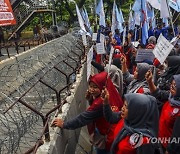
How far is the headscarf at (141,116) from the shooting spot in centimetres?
316

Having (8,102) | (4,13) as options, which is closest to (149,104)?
(8,102)

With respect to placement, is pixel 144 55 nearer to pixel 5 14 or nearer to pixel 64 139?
pixel 64 139

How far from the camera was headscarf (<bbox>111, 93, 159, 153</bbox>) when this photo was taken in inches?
124

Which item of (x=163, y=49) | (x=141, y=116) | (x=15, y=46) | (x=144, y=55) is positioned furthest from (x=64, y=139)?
(x=15, y=46)

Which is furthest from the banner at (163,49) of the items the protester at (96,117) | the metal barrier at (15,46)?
the metal barrier at (15,46)

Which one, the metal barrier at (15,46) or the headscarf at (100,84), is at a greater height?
the headscarf at (100,84)

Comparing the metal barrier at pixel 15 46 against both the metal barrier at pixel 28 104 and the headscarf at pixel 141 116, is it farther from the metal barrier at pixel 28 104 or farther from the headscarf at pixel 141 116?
the headscarf at pixel 141 116

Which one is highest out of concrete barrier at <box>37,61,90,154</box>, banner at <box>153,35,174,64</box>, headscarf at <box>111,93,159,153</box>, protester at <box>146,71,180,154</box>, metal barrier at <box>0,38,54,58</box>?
banner at <box>153,35,174,64</box>

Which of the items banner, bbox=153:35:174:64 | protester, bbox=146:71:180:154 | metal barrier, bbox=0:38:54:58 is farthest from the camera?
metal barrier, bbox=0:38:54:58

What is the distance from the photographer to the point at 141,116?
317 centimetres

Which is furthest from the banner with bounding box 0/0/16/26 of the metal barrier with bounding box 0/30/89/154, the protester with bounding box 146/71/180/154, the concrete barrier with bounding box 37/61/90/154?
the protester with bounding box 146/71/180/154

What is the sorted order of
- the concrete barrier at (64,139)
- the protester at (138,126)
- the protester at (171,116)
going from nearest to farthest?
the protester at (138,126), the concrete barrier at (64,139), the protester at (171,116)

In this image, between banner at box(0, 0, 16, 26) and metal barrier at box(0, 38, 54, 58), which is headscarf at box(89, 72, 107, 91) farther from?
metal barrier at box(0, 38, 54, 58)

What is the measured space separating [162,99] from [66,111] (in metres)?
1.22
